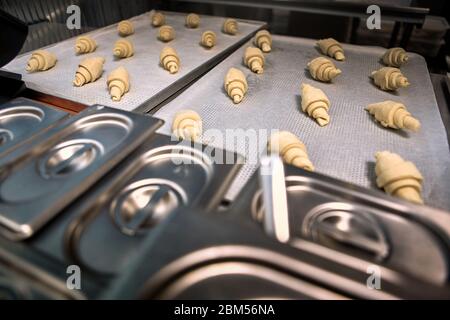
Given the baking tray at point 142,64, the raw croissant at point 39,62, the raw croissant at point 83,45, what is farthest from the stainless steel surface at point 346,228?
the raw croissant at point 83,45

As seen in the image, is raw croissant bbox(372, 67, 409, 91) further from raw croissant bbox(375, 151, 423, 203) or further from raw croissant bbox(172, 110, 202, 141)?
raw croissant bbox(172, 110, 202, 141)

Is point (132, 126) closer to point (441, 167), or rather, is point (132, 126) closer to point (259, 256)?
point (259, 256)

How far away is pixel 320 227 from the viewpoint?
0.57 meters

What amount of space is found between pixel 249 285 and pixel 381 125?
2.94 feet

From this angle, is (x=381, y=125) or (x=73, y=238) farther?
(x=381, y=125)

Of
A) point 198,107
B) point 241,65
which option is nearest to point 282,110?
point 198,107

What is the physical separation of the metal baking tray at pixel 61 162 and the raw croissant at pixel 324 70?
862 mm

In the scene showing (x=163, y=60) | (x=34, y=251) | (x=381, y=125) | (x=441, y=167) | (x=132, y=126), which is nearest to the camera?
(x=34, y=251)

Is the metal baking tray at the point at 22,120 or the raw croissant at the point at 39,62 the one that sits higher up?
A: the metal baking tray at the point at 22,120

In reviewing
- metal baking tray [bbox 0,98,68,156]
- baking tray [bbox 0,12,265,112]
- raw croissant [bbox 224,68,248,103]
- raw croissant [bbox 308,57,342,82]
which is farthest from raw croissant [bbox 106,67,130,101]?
raw croissant [bbox 308,57,342,82]

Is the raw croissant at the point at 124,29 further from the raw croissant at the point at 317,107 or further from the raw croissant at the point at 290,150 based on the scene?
the raw croissant at the point at 290,150

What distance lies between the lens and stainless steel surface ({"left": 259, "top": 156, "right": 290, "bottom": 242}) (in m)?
0.45

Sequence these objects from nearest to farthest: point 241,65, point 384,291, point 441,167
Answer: point 384,291 < point 441,167 < point 241,65

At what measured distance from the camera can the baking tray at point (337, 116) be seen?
36.1 inches
